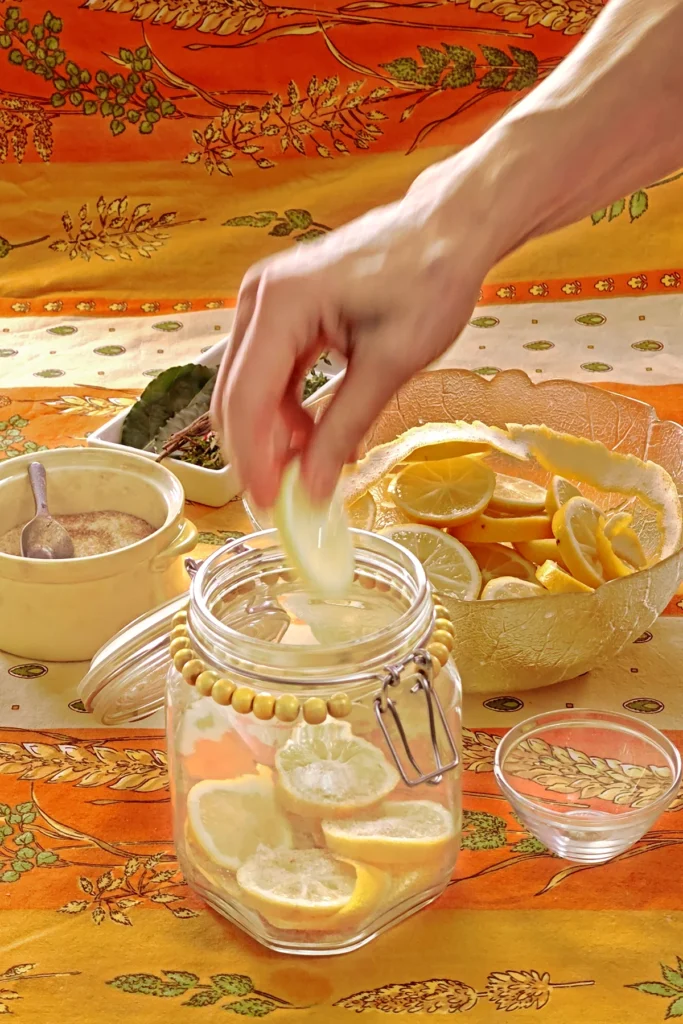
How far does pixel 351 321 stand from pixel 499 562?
1.04 ft

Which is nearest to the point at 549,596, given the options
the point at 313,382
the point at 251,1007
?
the point at 251,1007

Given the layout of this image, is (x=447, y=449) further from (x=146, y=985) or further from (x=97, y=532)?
(x=146, y=985)

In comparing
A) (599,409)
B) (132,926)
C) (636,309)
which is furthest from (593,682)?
(636,309)

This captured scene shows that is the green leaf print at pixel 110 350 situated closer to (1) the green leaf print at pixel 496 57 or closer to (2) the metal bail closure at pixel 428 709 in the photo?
(1) the green leaf print at pixel 496 57

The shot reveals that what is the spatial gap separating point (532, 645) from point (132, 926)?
0.28 m

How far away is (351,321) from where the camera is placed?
21.8 inches

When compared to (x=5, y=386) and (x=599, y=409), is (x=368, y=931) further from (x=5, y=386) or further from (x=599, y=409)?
(x=5, y=386)

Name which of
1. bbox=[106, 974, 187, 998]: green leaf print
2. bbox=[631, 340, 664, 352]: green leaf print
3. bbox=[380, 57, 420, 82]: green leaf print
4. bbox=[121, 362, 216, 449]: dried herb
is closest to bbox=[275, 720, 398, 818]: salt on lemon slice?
bbox=[106, 974, 187, 998]: green leaf print

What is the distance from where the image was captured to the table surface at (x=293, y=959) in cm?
60

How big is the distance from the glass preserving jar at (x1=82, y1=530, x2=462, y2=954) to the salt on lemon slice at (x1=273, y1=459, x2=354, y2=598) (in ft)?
0.09

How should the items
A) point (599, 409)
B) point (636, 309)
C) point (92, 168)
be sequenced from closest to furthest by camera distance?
point (599, 409) < point (636, 309) < point (92, 168)

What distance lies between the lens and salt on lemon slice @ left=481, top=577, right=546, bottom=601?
0.77 meters

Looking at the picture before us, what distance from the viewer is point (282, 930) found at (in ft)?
2.01

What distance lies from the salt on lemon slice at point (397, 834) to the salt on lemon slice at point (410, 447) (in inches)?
11.7
